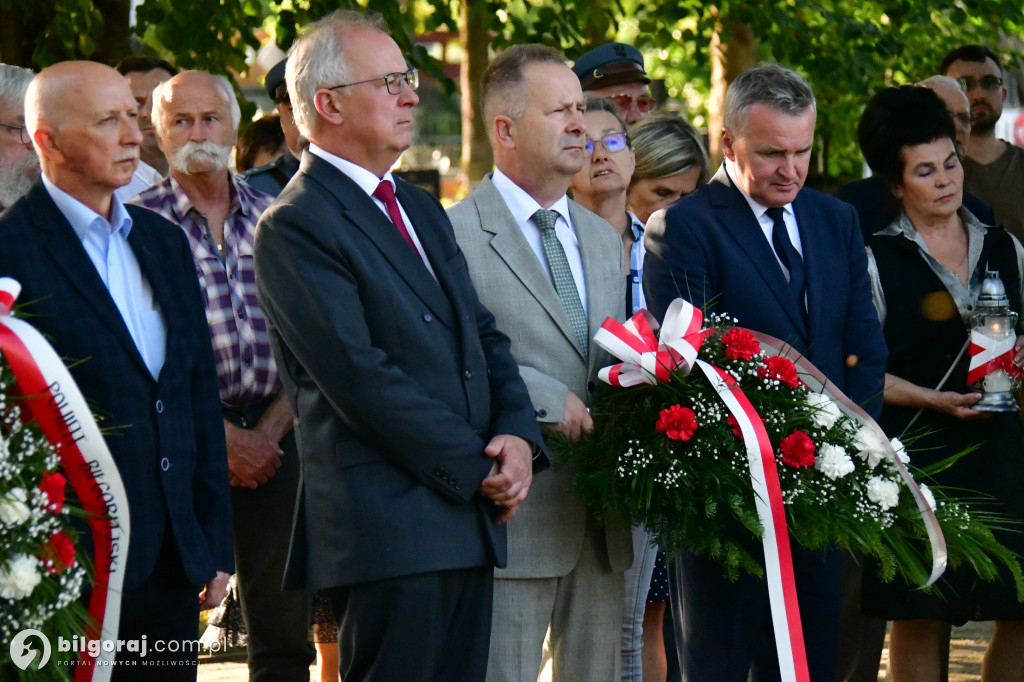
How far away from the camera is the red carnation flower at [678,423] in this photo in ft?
12.5

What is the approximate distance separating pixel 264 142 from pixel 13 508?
4.03 metres

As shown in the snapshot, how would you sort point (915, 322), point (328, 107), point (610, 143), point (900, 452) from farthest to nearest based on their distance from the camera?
1. point (610, 143)
2. point (915, 322)
3. point (900, 452)
4. point (328, 107)

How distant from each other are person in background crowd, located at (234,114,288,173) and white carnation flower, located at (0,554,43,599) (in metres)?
3.98

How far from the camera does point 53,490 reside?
10.0 feet

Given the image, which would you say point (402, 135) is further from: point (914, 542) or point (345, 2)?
point (345, 2)

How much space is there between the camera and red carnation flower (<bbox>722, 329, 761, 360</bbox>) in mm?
3953

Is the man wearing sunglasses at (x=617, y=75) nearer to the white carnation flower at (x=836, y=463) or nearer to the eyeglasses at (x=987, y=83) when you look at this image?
the eyeglasses at (x=987, y=83)

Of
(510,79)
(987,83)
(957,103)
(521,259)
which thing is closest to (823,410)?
(521,259)

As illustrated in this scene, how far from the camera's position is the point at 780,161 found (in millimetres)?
4359

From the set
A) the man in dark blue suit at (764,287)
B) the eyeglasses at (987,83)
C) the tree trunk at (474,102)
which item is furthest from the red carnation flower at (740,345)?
the tree trunk at (474,102)

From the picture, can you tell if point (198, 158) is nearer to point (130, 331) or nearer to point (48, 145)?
point (48, 145)

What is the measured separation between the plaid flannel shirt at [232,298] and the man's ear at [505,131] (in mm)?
900

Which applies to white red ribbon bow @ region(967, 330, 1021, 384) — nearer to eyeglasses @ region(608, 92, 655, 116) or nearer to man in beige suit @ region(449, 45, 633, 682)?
man in beige suit @ region(449, 45, 633, 682)

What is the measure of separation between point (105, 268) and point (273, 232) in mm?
444
